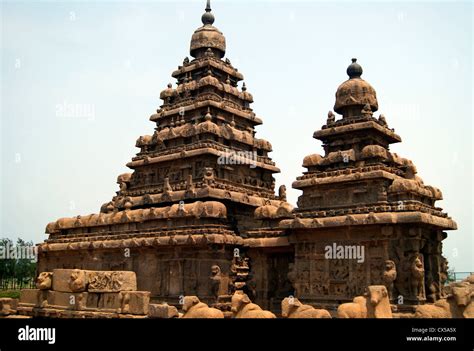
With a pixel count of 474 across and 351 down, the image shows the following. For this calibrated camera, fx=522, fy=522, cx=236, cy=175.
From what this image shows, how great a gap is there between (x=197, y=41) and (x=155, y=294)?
18746mm

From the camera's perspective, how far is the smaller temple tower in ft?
70.0

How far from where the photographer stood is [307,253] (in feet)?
78.9

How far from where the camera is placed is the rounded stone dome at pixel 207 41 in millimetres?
37156

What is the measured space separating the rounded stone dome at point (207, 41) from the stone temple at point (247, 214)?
3.7 inches

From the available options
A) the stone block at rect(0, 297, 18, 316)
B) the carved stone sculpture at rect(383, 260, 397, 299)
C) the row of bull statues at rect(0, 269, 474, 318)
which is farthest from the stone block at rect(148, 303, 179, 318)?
the stone block at rect(0, 297, 18, 316)

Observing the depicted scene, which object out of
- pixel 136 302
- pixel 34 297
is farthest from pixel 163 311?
pixel 34 297

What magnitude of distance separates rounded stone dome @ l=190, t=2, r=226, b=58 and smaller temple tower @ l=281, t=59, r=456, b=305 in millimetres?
13275

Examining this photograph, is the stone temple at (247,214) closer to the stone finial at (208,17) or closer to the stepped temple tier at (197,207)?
the stepped temple tier at (197,207)

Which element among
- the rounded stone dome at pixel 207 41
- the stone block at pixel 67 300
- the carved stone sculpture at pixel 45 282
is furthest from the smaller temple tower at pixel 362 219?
the rounded stone dome at pixel 207 41

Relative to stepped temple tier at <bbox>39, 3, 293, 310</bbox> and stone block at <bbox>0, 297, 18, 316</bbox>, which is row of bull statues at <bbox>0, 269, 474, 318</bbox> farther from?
stepped temple tier at <bbox>39, 3, 293, 310</bbox>

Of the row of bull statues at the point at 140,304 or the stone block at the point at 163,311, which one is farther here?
the stone block at the point at 163,311

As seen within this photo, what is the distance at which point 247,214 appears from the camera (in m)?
31.2
